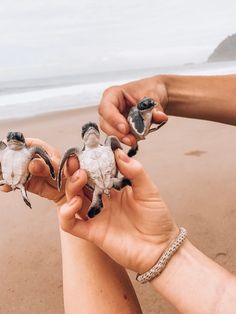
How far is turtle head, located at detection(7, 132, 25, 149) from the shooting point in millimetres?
1592

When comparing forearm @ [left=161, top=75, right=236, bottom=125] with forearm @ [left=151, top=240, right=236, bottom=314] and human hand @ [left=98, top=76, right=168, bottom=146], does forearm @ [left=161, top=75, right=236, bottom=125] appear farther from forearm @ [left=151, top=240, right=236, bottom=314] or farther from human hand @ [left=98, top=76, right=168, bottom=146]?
forearm @ [left=151, top=240, right=236, bottom=314]

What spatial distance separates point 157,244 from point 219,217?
5.12 ft

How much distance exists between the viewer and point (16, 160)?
161 centimetres

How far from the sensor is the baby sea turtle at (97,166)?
1.52 metres

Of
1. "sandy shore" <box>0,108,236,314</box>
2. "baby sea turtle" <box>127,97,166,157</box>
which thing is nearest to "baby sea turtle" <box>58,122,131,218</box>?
"baby sea turtle" <box>127,97,166,157</box>

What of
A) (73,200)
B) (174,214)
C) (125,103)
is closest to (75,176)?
(73,200)

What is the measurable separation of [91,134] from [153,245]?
49 centimetres

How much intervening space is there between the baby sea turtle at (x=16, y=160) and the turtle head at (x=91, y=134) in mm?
199

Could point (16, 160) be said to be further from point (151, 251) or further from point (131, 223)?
point (151, 251)

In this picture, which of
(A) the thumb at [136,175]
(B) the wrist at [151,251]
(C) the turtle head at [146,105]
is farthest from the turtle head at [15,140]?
(B) the wrist at [151,251]

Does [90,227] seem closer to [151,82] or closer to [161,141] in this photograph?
[151,82]

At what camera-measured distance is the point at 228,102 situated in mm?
2510

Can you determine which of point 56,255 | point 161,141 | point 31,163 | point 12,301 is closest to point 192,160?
point 161,141

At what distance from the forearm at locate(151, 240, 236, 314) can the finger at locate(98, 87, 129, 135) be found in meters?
0.60
